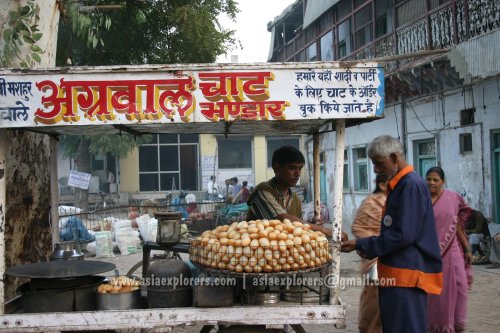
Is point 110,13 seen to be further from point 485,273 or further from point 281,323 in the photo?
point 485,273

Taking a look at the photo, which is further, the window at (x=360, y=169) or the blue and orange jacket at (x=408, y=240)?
the window at (x=360, y=169)

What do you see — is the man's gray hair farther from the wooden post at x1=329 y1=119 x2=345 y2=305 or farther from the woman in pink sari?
the woman in pink sari

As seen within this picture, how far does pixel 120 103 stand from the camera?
10.2 ft

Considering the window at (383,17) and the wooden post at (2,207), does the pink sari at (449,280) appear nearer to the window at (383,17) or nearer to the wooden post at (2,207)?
the wooden post at (2,207)

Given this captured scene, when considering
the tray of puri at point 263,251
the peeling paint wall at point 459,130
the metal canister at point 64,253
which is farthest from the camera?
the peeling paint wall at point 459,130

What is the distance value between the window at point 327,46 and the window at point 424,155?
5.78m

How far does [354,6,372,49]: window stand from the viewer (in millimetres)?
14570

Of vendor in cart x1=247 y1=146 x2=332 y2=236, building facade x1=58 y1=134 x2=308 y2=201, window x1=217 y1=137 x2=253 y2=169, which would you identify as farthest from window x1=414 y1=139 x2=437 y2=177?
window x1=217 y1=137 x2=253 y2=169

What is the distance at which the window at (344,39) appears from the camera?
16.1 metres

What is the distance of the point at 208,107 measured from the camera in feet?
10.3

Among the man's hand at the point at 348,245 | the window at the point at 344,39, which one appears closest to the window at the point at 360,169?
the window at the point at 344,39

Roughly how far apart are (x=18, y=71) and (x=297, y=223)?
2.08 metres

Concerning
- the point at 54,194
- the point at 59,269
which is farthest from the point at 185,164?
the point at 59,269

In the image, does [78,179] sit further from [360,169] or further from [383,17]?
[383,17]
